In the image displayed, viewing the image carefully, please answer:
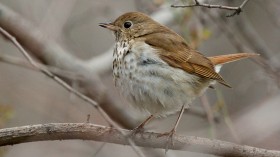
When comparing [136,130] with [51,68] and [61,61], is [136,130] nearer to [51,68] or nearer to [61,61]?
[51,68]

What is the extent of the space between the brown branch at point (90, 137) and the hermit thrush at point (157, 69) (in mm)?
354

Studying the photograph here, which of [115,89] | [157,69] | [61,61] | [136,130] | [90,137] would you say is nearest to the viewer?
[90,137]

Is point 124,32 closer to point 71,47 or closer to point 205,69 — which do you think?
point 205,69

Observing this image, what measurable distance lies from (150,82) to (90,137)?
2.42 feet

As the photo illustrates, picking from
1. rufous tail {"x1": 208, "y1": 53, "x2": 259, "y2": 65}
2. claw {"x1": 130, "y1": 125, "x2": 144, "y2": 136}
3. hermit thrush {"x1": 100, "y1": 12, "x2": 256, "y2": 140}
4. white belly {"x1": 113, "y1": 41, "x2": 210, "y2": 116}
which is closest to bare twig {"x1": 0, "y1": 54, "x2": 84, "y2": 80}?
hermit thrush {"x1": 100, "y1": 12, "x2": 256, "y2": 140}

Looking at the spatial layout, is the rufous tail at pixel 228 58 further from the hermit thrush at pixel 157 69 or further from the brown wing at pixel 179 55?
the brown wing at pixel 179 55

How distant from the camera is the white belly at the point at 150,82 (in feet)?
15.7

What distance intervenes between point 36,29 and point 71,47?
222cm

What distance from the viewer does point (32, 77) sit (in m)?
7.39

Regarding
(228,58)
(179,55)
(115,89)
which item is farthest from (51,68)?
(228,58)

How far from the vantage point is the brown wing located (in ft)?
16.4

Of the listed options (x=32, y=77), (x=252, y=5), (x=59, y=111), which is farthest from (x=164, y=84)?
(x=252, y=5)

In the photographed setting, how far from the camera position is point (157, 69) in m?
4.84

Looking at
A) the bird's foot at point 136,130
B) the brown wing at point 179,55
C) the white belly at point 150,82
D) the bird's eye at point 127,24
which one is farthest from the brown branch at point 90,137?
the bird's eye at point 127,24
